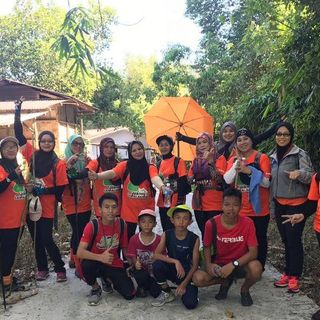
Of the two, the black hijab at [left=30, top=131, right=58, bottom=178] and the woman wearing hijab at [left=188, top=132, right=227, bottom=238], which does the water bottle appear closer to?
the woman wearing hijab at [left=188, top=132, right=227, bottom=238]

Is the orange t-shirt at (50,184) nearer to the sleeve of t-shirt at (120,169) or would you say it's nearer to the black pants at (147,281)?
the sleeve of t-shirt at (120,169)

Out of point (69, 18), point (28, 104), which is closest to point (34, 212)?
point (69, 18)

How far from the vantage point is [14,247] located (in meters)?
4.63

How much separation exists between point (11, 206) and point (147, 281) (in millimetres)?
1711

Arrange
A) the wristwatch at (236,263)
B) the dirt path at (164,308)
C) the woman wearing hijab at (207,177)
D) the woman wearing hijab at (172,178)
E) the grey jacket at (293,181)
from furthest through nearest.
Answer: the woman wearing hijab at (172,178), the woman wearing hijab at (207,177), the grey jacket at (293,181), the wristwatch at (236,263), the dirt path at (164,308)

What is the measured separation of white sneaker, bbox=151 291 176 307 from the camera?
418 centimetres

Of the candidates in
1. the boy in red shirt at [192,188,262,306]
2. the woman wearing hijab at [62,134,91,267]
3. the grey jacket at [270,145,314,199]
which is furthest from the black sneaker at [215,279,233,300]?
the woman wearing hijab at [62,134,91,267]

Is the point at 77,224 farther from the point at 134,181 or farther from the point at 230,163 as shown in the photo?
the point at 230,163

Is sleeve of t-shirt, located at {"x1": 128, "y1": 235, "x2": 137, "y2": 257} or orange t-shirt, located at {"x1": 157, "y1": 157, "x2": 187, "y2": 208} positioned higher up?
orange t-shirt, located at {"x1": 157, "y1": 157, "x2": 187, "y2": 208}

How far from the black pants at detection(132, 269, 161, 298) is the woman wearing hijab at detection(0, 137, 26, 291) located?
1418 mm

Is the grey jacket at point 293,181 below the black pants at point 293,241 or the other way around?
the other way around

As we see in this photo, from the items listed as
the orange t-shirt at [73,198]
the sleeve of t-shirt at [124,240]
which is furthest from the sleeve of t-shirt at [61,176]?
the sleeve of t-shirt at [124,240]

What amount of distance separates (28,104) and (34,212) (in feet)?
37.9

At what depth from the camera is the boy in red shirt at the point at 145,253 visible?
14.2 feet
